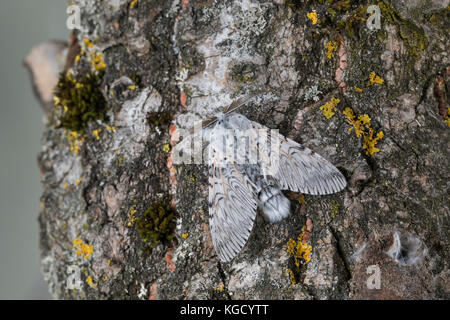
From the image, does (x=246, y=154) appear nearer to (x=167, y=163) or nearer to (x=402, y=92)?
(x=167, y=163)

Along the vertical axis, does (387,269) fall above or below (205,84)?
below

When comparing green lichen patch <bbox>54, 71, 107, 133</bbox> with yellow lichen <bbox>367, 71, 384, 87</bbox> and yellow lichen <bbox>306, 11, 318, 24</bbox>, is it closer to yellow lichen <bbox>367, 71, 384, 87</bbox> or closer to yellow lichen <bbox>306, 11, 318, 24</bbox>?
yellow lichen <bbox>306, 11, 318, 24</bbox>

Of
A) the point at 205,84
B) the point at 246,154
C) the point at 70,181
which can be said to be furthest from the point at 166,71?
the point at 70,181

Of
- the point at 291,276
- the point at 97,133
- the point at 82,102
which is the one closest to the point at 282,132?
the point at 291,276

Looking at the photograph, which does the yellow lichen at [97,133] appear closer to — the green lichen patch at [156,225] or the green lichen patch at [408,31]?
the green lichen patch at [156,225]

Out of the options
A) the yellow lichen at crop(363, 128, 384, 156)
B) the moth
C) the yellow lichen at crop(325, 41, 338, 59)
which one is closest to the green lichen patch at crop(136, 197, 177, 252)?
the moth

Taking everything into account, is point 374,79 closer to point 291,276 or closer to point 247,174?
point 247,174

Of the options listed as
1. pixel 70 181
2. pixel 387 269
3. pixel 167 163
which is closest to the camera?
pixel 387 269
